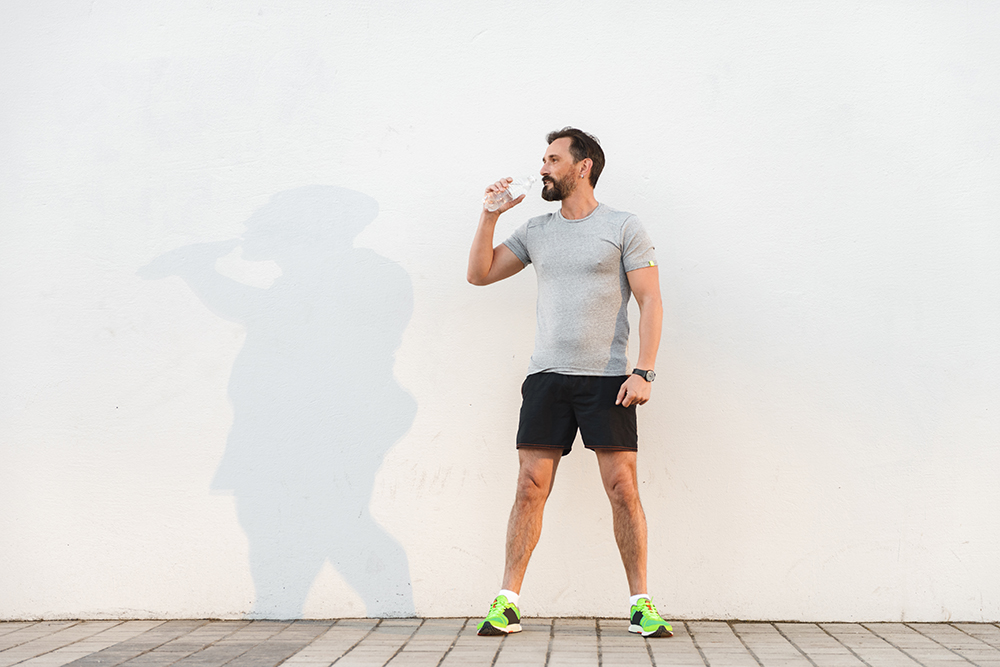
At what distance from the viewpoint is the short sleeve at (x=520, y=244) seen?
3.45 m

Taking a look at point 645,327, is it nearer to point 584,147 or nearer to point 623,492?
point 623,492

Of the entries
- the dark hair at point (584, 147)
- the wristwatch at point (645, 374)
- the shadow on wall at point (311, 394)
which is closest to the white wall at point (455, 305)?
the shadow on wall at point (311, 394)

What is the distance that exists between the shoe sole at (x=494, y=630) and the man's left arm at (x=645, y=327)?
93 cm

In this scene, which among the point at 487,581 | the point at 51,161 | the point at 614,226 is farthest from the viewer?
the point at 51,161

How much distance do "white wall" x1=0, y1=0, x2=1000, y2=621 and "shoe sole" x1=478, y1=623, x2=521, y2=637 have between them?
37 cm

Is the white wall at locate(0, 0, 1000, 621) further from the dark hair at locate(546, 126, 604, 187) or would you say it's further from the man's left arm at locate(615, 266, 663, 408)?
the man's left arm at locate(615, 266, 663, 408)

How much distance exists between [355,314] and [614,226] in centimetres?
120

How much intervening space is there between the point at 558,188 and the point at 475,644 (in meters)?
1.75

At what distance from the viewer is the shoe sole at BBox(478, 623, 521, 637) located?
3.14 metres

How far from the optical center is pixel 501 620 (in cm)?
315

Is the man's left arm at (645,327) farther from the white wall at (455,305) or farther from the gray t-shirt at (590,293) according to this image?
the white wall at (455,305)

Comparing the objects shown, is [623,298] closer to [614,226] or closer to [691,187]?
[614,226]

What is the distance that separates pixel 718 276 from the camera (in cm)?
362

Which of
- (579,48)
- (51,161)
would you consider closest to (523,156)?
(579,48)
